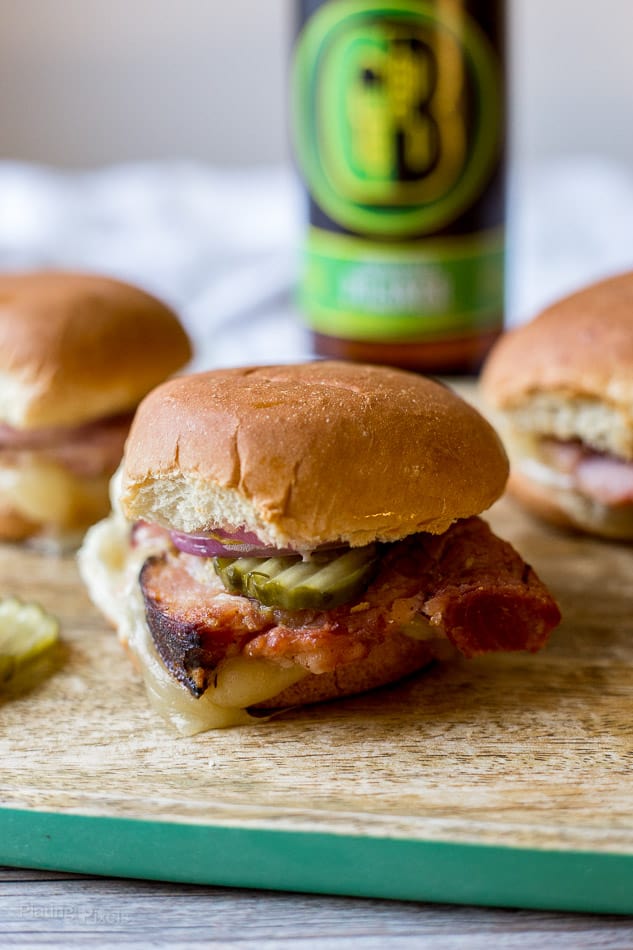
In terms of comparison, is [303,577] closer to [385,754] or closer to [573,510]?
[385,754]

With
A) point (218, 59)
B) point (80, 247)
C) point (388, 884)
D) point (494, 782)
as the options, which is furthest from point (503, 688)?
point (218, 59)

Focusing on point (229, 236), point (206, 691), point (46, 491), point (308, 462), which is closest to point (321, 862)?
point (206, 691)

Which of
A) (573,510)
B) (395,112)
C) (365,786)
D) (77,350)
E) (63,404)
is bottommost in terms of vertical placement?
(365,786)

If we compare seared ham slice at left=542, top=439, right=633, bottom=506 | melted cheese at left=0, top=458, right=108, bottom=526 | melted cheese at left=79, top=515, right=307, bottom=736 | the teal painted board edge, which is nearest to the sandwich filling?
melted cheese at left=0, top=458, right=108, bottom=526

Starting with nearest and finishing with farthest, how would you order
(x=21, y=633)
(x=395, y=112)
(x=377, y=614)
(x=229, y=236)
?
(x=377, y=614) → (x=21, y=633) → (x=395, y=112) → (x=229, y=236)

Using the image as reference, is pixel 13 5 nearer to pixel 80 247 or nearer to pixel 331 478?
pixel 80 247

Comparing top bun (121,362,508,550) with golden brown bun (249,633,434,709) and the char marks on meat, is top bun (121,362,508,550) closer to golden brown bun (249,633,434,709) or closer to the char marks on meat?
the char marks on meat
